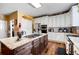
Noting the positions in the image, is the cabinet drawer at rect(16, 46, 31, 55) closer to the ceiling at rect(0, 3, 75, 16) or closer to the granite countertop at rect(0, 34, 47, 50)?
the granite countertop at rect(0, 34, 47, 50)

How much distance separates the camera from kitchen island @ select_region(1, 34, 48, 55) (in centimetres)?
152

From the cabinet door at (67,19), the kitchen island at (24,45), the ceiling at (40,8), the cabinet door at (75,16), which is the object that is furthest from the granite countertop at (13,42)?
the cabinet door at (75,16)

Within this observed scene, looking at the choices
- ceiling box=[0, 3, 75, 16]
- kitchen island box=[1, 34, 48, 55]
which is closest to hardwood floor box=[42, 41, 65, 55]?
kitchen island box=[1, 34, 48, 55]

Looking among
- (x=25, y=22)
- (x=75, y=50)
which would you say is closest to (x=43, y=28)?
(x=25, y=22)

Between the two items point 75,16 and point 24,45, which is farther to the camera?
point 75,16

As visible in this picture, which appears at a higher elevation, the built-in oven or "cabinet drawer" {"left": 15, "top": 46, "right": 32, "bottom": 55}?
the built-in oven

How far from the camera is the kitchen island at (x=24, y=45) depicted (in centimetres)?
152

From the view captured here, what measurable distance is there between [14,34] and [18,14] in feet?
0.93

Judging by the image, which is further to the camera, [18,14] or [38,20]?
[38,20]

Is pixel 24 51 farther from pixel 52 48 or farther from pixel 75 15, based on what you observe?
pixel 75 15

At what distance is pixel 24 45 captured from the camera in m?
1.58
